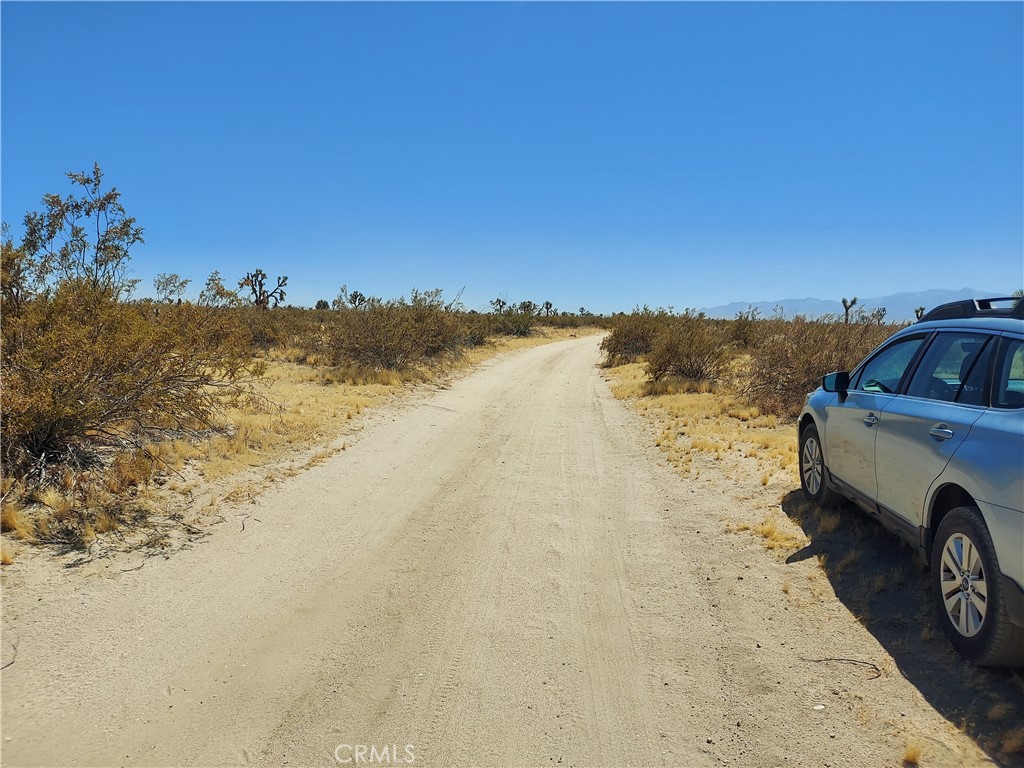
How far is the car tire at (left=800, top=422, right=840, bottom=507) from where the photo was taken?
591 cm

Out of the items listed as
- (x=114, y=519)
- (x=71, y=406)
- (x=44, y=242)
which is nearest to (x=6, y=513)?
(x=114, y=519)

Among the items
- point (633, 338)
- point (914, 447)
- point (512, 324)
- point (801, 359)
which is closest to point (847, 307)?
point (801, 359)

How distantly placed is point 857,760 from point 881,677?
30.8 inches

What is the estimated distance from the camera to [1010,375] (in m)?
3.49

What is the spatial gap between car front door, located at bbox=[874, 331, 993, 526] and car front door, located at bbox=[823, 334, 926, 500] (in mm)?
171

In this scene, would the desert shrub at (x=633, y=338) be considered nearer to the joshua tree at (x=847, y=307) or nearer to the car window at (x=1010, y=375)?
the joshua tree at (x=847, y=307)

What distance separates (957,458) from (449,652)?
3.20m

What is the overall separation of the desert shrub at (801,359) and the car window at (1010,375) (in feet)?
29.8

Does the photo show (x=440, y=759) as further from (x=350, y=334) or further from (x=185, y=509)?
(x=350, y=334)

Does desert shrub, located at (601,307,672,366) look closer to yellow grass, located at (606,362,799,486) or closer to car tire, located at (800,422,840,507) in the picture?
yellow grass, located at (606,362,799,486)

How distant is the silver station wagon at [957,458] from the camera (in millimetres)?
3045

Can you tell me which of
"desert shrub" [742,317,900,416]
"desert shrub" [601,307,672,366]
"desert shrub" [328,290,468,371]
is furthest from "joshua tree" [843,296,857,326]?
"desert shrub" [328,290,468,371]

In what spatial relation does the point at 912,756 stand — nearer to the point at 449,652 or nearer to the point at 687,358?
the point at 449,652

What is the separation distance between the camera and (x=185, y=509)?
6102 millimetres
